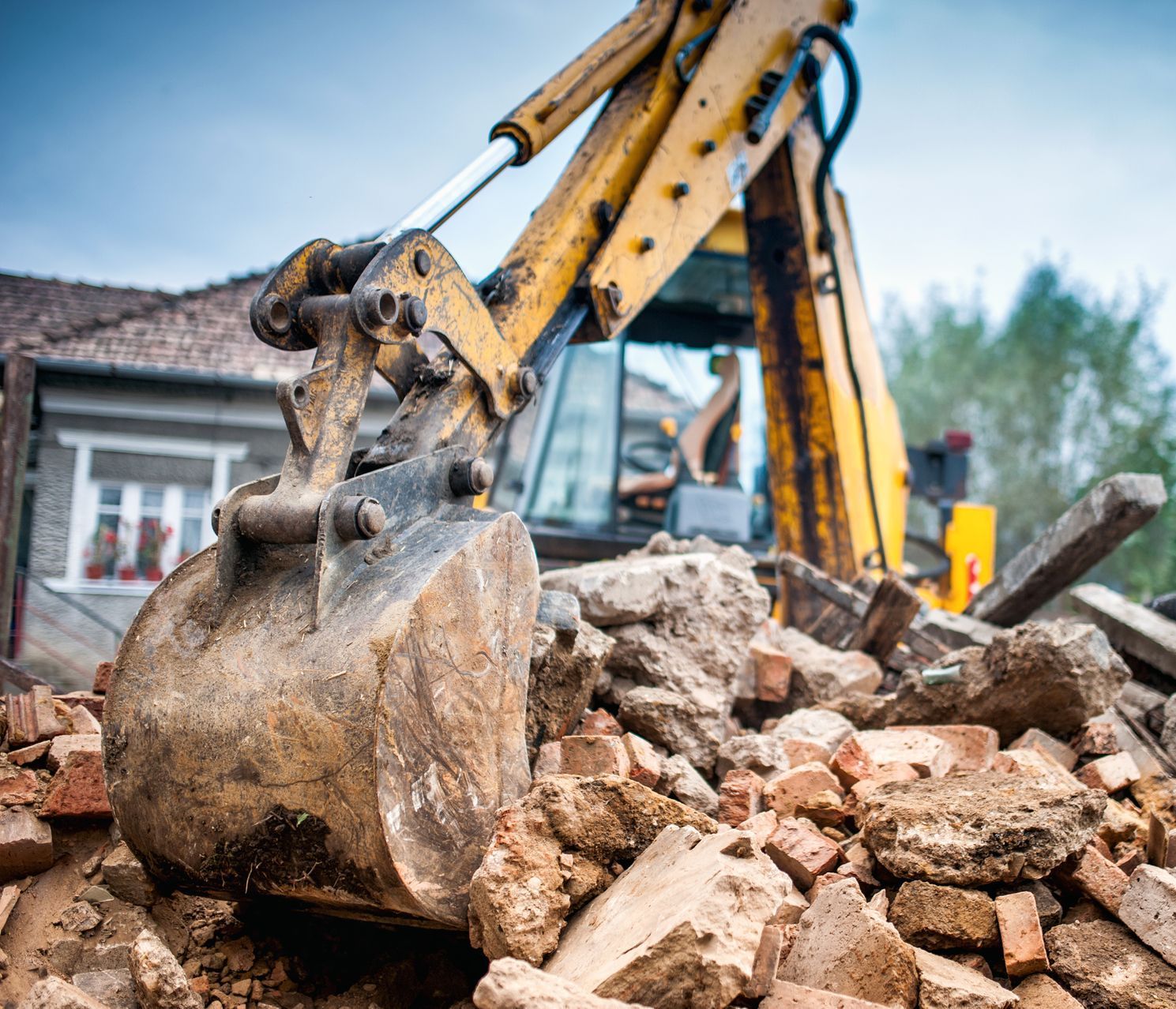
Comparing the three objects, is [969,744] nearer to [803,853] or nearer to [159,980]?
[803,853]

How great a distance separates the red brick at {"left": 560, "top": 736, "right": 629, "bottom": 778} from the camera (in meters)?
2.42

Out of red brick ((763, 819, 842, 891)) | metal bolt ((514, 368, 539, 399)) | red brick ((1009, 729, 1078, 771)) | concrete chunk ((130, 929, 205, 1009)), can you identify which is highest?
metal bolt ((514, 368, 539, 399))

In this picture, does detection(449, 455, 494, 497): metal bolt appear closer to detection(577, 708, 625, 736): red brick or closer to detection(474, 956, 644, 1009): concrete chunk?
detection(577, 708, 625, 736): red brick

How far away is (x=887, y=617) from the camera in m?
4.08

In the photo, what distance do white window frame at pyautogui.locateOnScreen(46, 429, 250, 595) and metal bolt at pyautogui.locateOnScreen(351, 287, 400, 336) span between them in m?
7.92

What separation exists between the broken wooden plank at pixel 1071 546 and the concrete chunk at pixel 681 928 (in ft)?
9.73

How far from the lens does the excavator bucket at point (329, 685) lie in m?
1.81

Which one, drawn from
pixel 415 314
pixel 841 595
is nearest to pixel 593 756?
pixel 415 314

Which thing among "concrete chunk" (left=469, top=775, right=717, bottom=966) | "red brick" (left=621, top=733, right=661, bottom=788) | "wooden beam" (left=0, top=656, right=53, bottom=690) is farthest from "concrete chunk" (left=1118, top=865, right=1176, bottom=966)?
"wooden beam" (left=0, top=656, right=53, bottom=690)

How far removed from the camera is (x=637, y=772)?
2.49m

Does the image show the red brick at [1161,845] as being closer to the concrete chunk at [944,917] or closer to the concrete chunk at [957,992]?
the concrete chunk at [944,917]

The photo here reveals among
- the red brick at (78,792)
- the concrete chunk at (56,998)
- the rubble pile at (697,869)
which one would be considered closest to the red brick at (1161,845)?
the rubble pile at (697,869)

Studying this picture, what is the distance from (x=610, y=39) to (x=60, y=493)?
8415 millimetres

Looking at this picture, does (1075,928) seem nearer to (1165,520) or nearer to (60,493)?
(60,493)
